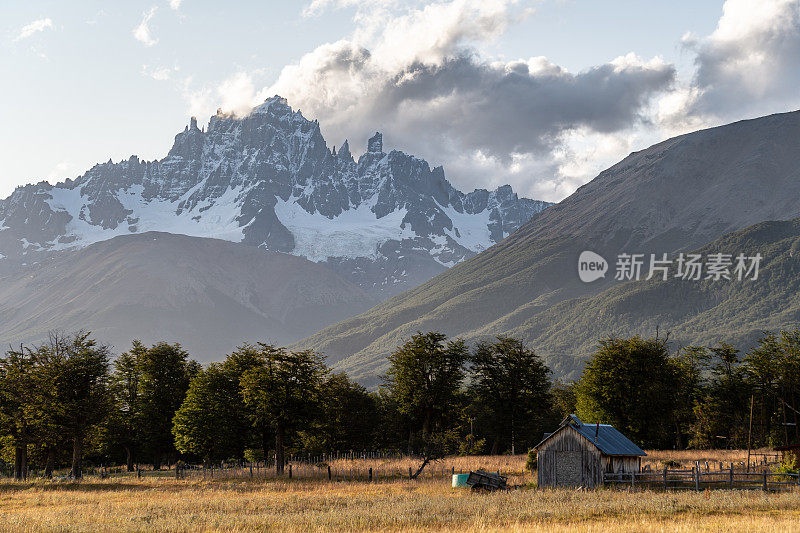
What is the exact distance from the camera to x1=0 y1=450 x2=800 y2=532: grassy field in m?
32.9

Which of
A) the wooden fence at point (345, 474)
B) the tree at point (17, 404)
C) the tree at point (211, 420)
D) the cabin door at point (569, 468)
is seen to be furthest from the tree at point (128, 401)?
the cabin door at point (569, 468)

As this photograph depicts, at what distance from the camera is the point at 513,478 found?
62.9m

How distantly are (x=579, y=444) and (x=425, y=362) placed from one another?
3905 centimetres

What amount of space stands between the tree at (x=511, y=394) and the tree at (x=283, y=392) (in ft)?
107

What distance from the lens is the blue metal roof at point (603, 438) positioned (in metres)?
56.1

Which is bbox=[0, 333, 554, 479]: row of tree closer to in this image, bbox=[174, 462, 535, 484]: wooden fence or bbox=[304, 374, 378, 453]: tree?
bbox=[304, 374, 378, 453]: tree

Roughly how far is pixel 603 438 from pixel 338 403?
48.6m

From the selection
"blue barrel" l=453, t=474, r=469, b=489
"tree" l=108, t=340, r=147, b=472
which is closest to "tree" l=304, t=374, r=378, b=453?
"tree" l=108, t=340, r=147, b=472

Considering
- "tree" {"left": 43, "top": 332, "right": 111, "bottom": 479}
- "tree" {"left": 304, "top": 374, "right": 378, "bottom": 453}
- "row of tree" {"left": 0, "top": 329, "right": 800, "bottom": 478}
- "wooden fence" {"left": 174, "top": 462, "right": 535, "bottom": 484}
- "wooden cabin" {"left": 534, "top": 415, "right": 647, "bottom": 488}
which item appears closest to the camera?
"wooden cabin" {"left": 534, "top": 415, "right": 647, "bottom": 488}

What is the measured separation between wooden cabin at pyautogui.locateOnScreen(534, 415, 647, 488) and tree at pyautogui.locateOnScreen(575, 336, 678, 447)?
Answer: 29.5 m

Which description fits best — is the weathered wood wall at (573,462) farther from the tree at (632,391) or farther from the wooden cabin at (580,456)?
the tree at (632,391)

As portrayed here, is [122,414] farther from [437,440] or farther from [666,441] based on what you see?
[666,441]

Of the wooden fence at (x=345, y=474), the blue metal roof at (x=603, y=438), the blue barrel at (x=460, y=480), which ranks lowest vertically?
the wooden fence at (x=345, y=474)

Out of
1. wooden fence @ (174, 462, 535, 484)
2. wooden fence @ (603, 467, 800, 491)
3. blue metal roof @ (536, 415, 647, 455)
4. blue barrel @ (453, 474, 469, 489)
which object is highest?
blue metal roof @ (536, 415, 647, 455)
